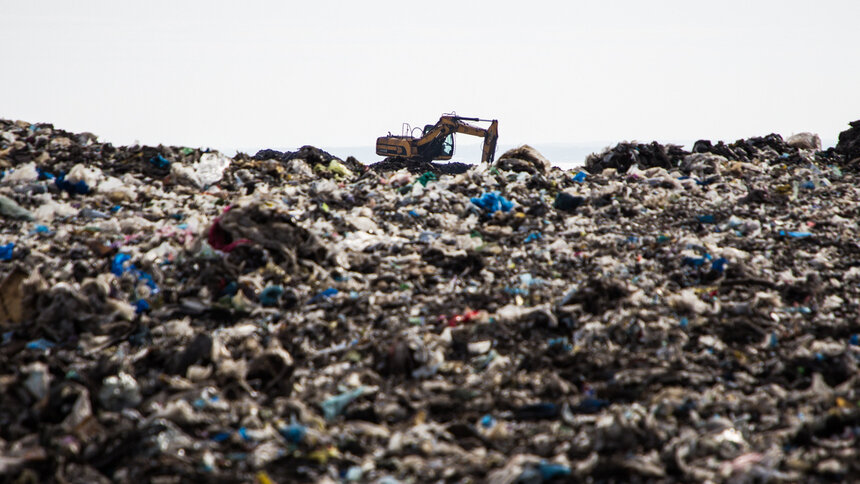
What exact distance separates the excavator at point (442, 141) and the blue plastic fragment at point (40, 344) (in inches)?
583

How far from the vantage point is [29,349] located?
11.5 feet

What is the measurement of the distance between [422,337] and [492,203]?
9.83 feet

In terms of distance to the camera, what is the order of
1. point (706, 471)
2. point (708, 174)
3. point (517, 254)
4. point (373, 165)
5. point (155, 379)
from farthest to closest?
1. point (373, 165)
2. point (708, 174)
3. point (517, 254)
4. point (155, 379)
5. point (706, 471)

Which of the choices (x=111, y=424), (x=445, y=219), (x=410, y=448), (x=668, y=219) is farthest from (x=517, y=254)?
(x=111, y=424)

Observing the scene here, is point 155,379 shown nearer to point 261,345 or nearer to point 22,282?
point 261,345

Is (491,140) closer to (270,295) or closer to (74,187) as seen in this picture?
(74,187)

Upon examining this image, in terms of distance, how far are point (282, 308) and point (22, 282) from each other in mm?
1660

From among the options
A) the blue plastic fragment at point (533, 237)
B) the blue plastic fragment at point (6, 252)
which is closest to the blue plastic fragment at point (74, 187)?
the blue plastic fragment at point (6, 252)

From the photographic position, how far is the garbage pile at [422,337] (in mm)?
2605

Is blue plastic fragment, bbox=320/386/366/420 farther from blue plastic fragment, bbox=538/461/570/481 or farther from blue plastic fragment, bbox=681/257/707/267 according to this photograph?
blue plastic fragment, bbox=681/257/707/267

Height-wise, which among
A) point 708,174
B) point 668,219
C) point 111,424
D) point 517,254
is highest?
point 708,174

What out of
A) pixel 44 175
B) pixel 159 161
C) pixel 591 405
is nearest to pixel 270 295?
pixel 591 405

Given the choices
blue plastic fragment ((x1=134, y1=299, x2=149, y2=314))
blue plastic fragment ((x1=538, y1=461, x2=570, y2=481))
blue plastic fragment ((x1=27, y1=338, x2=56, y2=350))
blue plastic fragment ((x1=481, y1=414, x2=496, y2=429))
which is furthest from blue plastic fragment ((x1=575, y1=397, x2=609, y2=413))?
blue plastic fragment ((x1=27, y1=338, x2=56, y2=350))

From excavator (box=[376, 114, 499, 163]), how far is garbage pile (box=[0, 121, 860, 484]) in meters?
10.9
